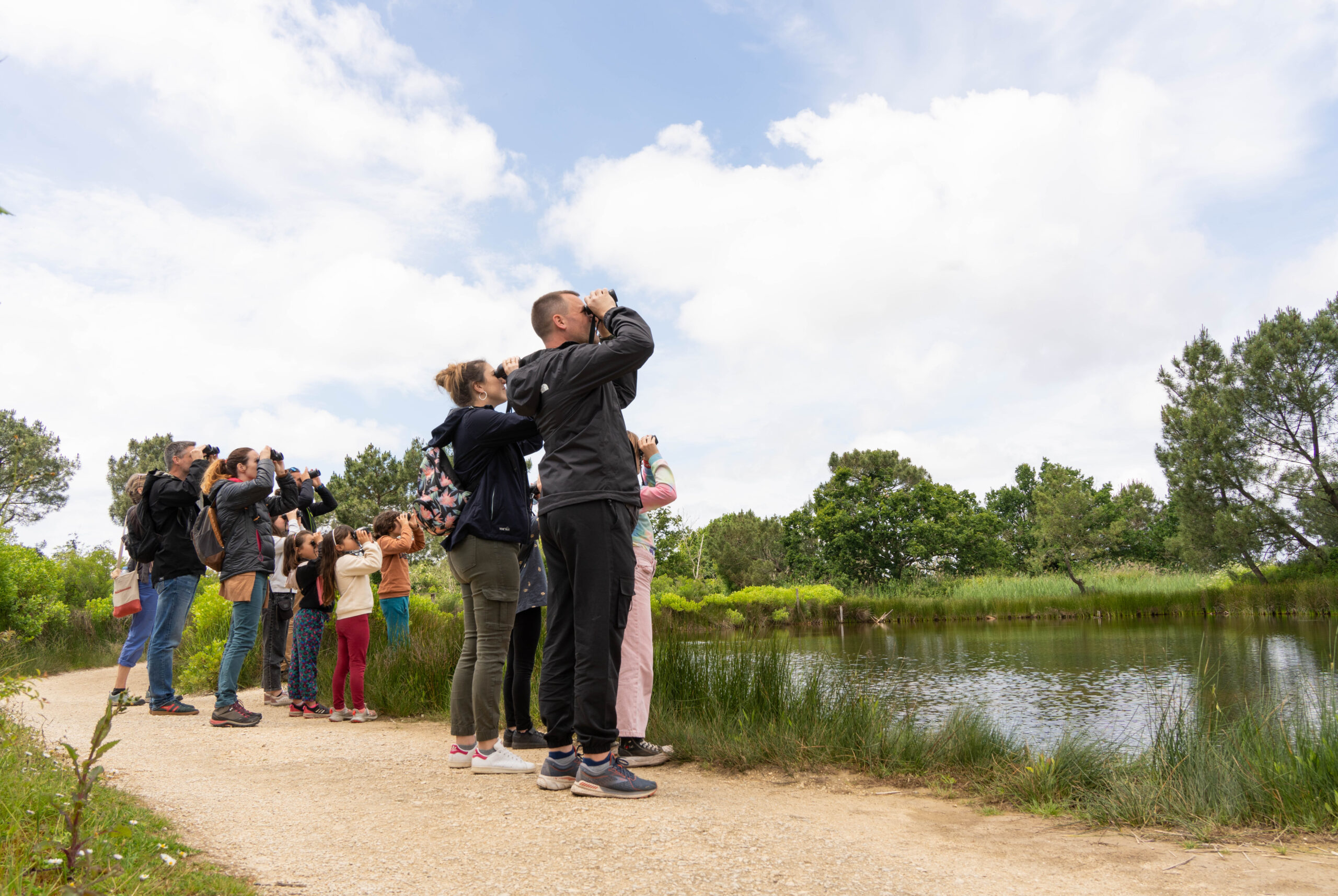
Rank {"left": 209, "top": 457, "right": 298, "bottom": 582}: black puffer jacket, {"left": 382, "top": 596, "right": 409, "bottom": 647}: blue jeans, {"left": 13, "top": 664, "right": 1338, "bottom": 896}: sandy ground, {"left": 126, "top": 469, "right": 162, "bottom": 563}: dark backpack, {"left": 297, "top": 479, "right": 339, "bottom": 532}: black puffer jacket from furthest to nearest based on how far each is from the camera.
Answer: {"left": 382, "top": 596, "right": 409, "bottom": 647}: blue jeans → {"left": 297, "top": 479, "right": 339, "bottom": 532}: black puffer jacket → {"left": 126, "top": 469, "right": 162, "bottom": 563}: dark backpack → {"left": 209, "top": 457, "right": 298, "bottom": 582}: black puffer jacket → {"left": 13, "top": 664, "right": 1338, "bottom": 896}: sandy ground

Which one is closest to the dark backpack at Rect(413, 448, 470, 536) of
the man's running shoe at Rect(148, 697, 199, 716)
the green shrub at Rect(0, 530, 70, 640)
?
the man's running shoe at Rect(148, 697, 199, 716)

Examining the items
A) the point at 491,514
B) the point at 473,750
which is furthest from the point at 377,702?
the point at 491,514

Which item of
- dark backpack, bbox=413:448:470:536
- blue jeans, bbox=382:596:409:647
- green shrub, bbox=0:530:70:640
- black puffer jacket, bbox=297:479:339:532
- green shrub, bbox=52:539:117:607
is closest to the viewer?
dark backpack, bbox=413:448:470:536

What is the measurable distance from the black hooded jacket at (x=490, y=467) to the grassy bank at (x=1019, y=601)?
15.5 m

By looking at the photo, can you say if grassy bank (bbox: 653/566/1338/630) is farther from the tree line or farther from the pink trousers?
the pink trousers

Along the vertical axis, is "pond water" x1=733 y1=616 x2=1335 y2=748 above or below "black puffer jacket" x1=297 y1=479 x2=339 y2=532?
below

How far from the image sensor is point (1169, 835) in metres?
2.80

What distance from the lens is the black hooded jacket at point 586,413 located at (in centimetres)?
294

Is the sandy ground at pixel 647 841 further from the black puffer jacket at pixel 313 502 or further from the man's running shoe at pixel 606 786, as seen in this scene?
the black puffer jacket at pixel 313 502

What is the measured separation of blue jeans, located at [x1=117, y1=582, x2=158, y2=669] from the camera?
5410 millimetres

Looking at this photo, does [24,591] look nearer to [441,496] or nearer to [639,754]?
[441,496]

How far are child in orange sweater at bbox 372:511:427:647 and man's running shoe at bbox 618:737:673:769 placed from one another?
2833 mm

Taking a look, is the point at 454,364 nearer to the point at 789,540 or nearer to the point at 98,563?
the point at 98,563

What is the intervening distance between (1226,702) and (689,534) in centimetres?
2516
